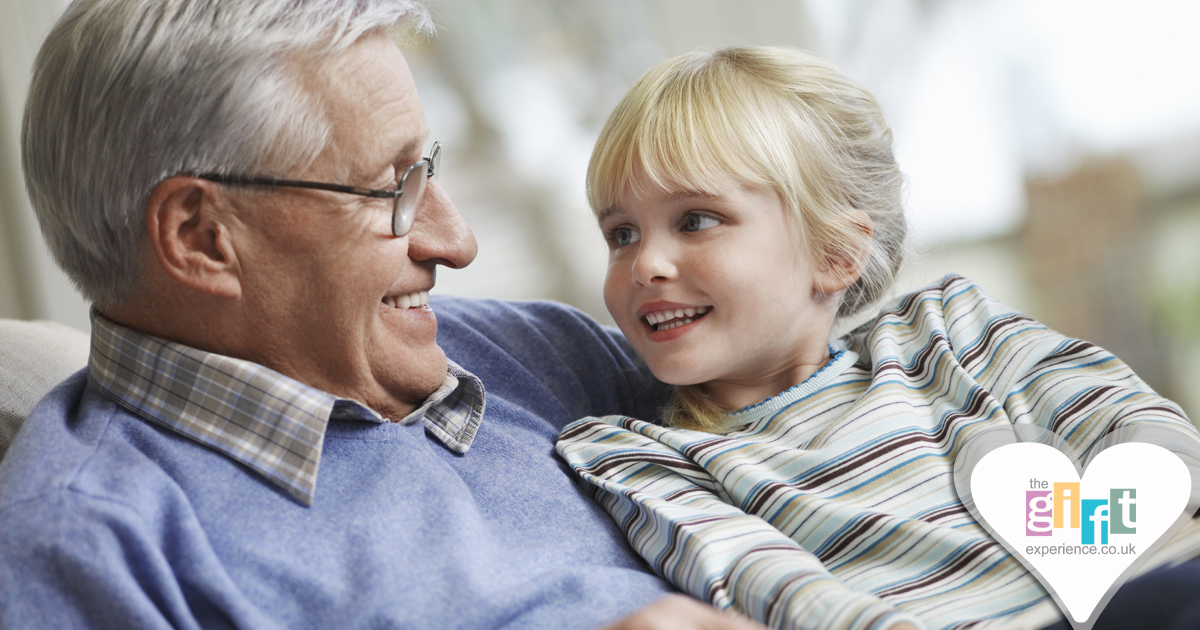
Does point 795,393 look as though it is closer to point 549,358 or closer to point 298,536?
point 549,358

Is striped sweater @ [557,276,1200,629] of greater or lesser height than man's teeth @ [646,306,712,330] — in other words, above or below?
below

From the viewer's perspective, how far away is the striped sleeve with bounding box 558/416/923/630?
2.99 feet

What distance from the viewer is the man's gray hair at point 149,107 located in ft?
3.41

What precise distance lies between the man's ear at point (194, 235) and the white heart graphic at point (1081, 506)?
3.25 ft

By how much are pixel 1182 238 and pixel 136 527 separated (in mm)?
2967

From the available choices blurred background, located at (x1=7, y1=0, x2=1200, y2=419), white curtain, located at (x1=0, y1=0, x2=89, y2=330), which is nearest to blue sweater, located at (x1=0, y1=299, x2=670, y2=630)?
A: blurred background, located at (x1=7, y1=0, x2=1200, y2=419)

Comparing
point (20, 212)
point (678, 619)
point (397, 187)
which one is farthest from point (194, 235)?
point (20, 212)

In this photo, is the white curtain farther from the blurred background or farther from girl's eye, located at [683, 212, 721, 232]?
girl's eye, located at [683, 212, 721, 232]

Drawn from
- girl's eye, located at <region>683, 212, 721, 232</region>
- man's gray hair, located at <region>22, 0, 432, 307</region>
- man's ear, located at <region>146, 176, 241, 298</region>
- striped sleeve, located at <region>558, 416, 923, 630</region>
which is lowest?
striped sleeve, located at <region>558, 416, 923, 630</region>

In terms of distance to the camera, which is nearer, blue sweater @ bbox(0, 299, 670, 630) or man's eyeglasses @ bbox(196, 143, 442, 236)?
blue sweater @ bbox(0, 299, 670, 630)

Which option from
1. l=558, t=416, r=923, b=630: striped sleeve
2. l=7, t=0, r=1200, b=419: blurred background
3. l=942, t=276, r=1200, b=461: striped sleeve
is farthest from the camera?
l=7, t=0, r=1200, b=419: blurred background

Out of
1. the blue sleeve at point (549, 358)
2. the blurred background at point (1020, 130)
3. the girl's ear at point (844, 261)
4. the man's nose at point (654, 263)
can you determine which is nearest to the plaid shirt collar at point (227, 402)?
the blue sleeve at point (549, 358)

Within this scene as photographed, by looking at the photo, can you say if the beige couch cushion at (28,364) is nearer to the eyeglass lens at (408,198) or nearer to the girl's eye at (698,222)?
the eyeglass lens at (408,198)

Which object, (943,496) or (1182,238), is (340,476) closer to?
(943,496)
